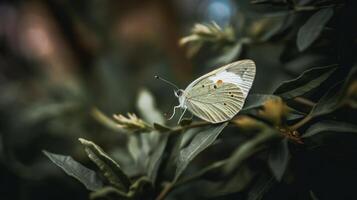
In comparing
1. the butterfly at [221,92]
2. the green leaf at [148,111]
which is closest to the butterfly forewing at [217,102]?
the butterfly at [221,92]

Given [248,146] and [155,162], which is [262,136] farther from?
[155,162]

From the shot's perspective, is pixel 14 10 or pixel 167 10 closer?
pixel 167 10

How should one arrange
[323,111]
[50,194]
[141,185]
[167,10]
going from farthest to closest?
1. [167,10]
2. [50,194]
3. [141,185]
4. [323,111]

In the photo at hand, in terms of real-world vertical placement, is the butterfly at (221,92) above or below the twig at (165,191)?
above

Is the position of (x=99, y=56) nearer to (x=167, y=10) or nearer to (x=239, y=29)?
(x=167, y=10)

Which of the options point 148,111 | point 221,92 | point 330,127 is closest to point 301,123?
point 330,127

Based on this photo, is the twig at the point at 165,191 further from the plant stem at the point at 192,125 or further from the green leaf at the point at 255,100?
the green leaf at the point at 255,100

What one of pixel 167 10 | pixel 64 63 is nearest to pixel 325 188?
pixel 167 10
